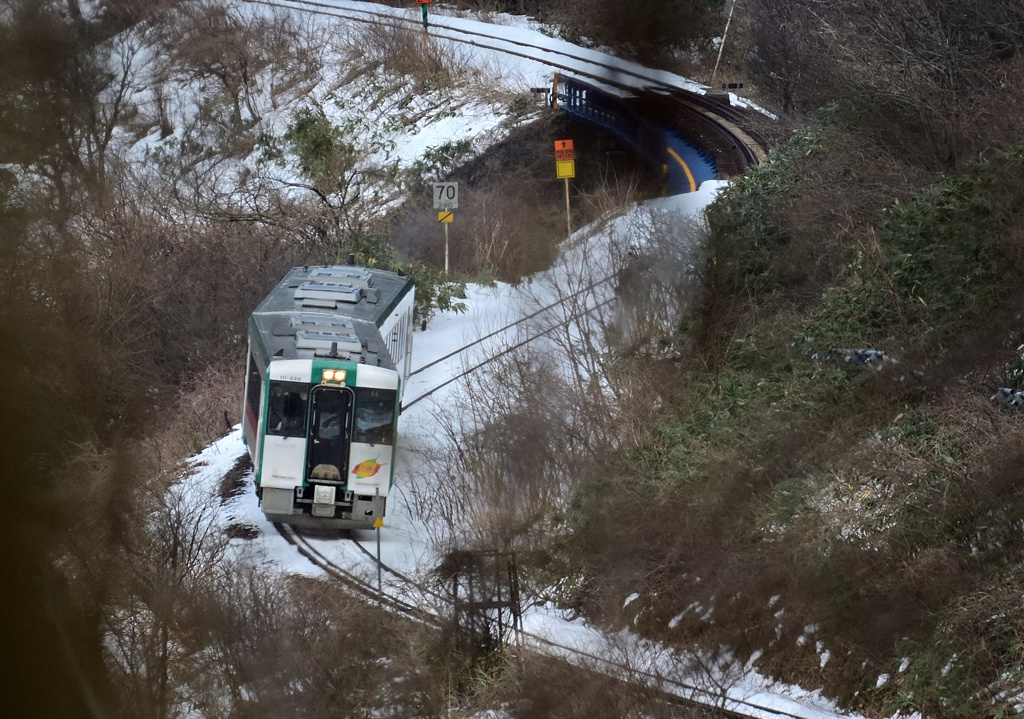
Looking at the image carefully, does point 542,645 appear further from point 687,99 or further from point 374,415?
point 687,99

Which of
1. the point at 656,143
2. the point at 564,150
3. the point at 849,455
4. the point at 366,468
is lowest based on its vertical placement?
the point at 366,468

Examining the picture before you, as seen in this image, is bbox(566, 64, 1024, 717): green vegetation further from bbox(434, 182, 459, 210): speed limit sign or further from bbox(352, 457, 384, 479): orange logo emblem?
bbox(434, 182, 459, 210): speed limit sign

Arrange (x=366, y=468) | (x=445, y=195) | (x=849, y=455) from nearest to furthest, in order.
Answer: (x=849, y=455) < (x=366, y=468) < (x=445, y=195)

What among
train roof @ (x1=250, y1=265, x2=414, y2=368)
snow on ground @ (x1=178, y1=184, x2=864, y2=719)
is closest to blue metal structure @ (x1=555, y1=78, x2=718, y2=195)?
snow on ground @ (x1=178, y1=184, x2=864, y2=719)

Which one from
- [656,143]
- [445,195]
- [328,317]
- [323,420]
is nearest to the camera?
[323,420]

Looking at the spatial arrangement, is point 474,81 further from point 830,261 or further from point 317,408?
point 317,408

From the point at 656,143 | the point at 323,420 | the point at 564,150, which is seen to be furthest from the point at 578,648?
the point at 656,143

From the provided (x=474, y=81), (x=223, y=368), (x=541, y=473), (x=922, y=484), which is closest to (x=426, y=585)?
(x=541, y=473)
